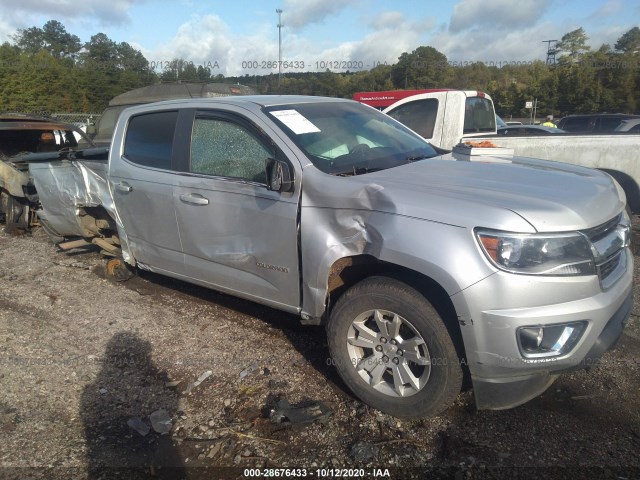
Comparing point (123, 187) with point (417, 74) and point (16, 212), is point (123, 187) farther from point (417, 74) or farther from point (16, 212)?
point (417, 74)

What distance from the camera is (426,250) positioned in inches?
103

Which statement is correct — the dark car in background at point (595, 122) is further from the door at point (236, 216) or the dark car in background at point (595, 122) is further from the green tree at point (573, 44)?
the green tree at point (573, 44)

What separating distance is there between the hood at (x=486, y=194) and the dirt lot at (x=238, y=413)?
3.87ft

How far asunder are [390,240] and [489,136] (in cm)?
497

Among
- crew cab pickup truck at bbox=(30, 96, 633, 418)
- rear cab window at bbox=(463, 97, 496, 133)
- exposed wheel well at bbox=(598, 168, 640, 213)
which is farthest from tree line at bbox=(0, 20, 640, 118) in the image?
crew cab pickup truck at bbox=(30, 96, 633, 418)

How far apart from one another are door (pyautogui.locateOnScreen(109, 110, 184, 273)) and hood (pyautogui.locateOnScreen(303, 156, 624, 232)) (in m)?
1.49

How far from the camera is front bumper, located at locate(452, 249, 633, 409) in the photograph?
2463mm

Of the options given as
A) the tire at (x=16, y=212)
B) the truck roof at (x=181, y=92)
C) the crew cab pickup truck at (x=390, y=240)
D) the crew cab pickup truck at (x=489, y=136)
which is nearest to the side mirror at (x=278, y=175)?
the crew cab pickup truck at (x=390, y=240)

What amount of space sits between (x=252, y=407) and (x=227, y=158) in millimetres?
1748

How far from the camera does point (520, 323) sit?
2461 mm

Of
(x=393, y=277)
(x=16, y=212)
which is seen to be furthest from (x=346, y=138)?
(x=16, y=212)

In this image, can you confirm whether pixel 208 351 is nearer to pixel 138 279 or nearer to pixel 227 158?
pixel 227 158

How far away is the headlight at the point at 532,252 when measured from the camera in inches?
97.7

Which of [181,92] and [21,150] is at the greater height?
[181,92]
